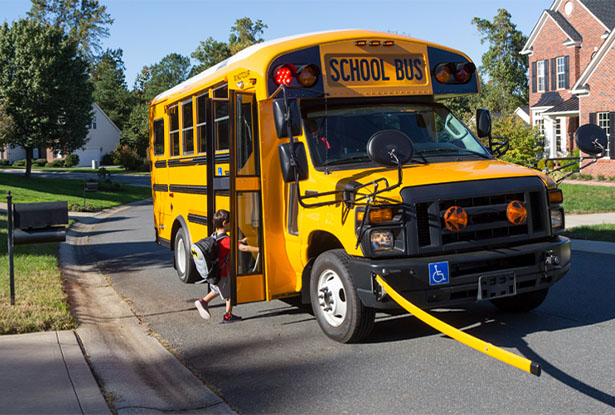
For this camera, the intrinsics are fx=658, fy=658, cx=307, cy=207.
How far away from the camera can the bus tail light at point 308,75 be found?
6336 mm

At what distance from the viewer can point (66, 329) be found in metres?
6.81

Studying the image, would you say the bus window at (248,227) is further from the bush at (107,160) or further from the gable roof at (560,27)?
the bush at (107,160)

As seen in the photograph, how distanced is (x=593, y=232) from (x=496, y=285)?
8363mm

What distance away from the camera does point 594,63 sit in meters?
28.8

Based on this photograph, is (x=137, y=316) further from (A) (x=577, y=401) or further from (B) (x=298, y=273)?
(A) (x=577, y=401)

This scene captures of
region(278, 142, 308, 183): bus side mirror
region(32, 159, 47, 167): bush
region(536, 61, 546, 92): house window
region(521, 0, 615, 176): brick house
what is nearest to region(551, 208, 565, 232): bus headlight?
region(278, 142, 308, 183): bus side mirror

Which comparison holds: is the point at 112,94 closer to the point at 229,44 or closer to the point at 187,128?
the point at 229,44

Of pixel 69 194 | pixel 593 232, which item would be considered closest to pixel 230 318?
pixel 593 232

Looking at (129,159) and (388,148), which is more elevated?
(129,159)

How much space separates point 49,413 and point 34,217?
12.1 feet

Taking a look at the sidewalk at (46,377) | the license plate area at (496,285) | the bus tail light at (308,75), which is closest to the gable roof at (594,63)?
the bus tail light at (308,75)

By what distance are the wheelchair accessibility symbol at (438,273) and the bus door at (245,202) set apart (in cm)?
196

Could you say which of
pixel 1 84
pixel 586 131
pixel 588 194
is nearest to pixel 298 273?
pixel 586 131

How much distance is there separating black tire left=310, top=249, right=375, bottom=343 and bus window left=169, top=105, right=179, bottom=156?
4.15 m
